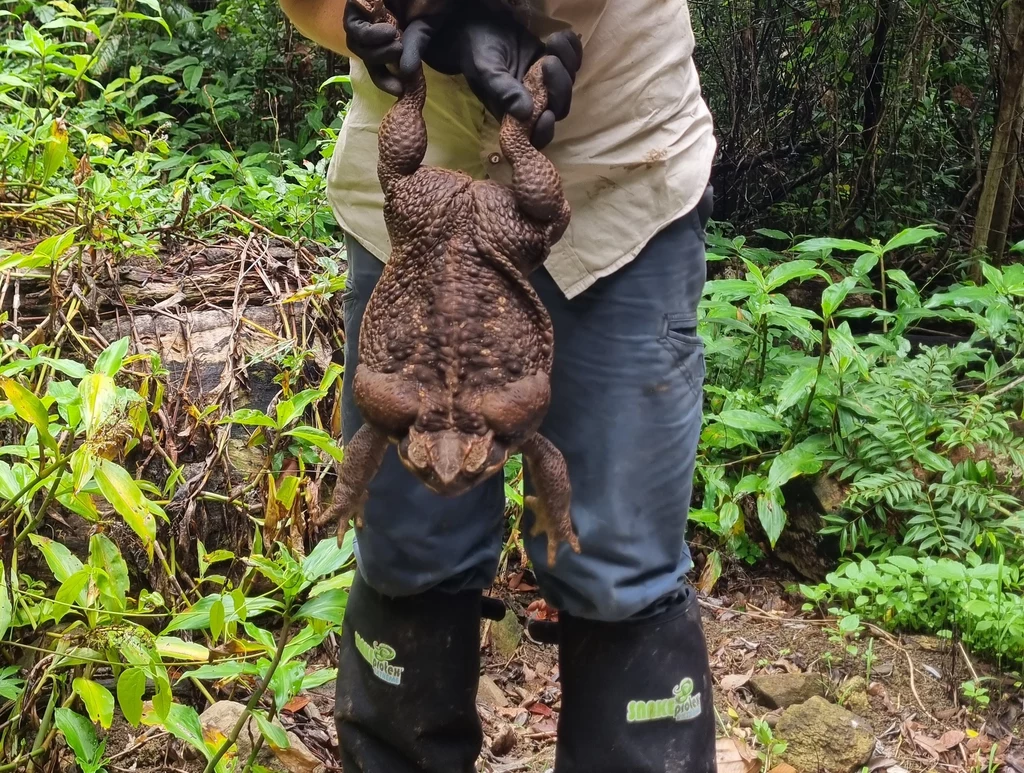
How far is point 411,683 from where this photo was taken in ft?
6.06

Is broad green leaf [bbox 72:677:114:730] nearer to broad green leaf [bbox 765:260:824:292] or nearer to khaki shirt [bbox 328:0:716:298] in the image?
khaki shirt [bbox 328:0:716:298]

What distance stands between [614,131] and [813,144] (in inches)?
174

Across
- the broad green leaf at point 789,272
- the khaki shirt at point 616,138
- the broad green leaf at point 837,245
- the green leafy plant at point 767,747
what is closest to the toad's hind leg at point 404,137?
the khaki shirt at point 616,138

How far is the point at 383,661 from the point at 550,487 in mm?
717

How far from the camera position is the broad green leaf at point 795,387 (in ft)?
10.7

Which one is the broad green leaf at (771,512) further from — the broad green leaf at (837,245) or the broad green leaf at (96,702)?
the broad green leaf at (96,702)

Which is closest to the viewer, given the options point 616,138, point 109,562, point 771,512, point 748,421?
point 616,138

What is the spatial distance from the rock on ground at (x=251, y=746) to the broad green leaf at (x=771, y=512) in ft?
5.43

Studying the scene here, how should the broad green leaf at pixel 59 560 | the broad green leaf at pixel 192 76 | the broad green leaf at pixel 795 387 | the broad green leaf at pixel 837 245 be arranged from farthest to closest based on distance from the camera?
the broad green leaf at pixel 192 76 → the broad green leaf at pixel 837 245 → the broad green leaf at pixel 795 387 → the broad green leaf at pixel 59 560

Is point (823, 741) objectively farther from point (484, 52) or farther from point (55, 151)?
point (55, 151)

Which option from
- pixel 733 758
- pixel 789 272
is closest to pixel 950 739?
pixel 733 758

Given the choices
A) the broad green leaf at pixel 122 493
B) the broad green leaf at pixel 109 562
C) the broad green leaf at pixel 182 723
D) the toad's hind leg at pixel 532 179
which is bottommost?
the broad green leaf at pixel 182 723

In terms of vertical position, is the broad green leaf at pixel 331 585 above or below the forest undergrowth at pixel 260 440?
above

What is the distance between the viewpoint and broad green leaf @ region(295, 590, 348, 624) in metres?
1.78
